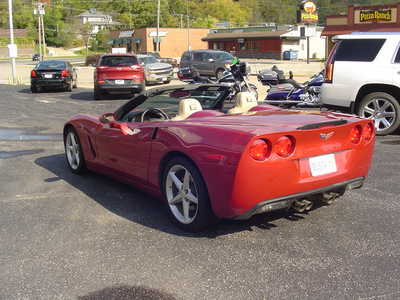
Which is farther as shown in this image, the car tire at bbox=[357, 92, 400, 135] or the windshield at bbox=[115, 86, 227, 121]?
the car tire at bbox=[357, 92, 400, 135]

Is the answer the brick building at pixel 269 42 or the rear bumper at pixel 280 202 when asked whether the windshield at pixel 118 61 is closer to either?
the rear bumper at pixel 280 202

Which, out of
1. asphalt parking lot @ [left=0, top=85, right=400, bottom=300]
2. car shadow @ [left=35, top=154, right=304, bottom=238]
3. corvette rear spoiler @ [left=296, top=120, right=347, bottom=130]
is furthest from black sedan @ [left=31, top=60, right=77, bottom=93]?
corvette rear spoiler @ [left=296, top=120, right=347, bottom=130]

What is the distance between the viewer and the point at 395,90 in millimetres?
9172

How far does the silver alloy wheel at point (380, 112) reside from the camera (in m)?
9.23

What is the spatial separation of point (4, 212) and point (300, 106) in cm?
808

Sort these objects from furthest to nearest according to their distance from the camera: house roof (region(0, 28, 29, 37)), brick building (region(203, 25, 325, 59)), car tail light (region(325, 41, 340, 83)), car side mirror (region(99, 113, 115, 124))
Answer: house roof (region(0, 28, 29, 37)) → brick building (region(203, 25, 325, 59)) → car tail light (region(325, 41, 340, 83)) → car side mirror (region(99, 113, 115, 124))

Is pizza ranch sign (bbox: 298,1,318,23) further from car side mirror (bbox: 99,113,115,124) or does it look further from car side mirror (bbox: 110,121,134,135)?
car side mirror (bbox: 110,121,134,135)

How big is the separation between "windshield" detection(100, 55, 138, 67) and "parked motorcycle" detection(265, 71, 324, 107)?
8111 millimetres

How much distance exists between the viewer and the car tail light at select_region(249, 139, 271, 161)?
3.80 metres

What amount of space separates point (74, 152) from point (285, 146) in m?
3.58

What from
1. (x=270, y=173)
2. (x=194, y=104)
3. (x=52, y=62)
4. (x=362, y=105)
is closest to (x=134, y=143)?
(x=194, y=104)

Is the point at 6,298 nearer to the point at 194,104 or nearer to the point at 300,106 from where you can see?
the point at 194,104

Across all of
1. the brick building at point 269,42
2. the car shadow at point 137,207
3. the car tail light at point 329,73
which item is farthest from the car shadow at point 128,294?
the brick building at point 269,42

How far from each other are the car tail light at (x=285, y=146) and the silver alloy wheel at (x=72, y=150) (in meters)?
3.37
